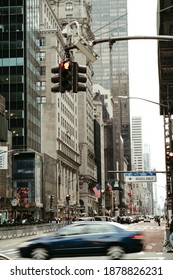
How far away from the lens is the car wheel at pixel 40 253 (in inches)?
253

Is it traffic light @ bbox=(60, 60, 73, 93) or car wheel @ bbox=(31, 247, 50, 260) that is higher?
traffic light @ bbox=(60, 60, 73, 93)

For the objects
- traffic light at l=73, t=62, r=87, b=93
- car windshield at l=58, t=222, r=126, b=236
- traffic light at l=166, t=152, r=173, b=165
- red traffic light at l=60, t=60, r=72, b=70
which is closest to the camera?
car windshield at l=58, t=222, r=126, b=236

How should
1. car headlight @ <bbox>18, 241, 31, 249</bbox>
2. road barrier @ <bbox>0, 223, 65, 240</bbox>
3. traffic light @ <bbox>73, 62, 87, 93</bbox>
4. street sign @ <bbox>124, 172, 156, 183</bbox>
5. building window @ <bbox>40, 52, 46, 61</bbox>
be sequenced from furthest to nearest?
street sign @ <bbox>124, 172, 156, 183</bbox> < building window @ <bbox>40, 52, 46, 61</bbox> < traffic light @ <bbox>73, 62, 87, 93</bbox> < road barrier @ <bbox>0, 223, 65, 240</bbox> < car headlight @ <bbox>18, 241, 31, 249</bbox>

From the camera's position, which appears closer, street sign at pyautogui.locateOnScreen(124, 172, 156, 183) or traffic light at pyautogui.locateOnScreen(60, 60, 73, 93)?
traffic light at pyautogui.locateOnScreen(60, 60, 73, 93)

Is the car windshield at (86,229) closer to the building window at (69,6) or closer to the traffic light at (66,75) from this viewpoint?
the traffic light at (66,75)

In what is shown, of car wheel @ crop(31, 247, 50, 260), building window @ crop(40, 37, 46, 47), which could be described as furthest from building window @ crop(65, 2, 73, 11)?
car wheel @ crop(31, 247, 50, 260)

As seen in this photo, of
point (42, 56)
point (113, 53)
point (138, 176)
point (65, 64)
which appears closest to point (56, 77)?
point (65, 64)

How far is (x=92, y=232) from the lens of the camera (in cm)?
647

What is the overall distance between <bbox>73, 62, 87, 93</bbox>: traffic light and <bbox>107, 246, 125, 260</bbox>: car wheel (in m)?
3.09

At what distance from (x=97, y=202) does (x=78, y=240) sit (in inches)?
143

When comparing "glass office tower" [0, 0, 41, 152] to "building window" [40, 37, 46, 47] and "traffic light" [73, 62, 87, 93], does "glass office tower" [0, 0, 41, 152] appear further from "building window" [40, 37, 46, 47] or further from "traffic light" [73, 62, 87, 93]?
"traffic light" [73, 62, 87, 93]

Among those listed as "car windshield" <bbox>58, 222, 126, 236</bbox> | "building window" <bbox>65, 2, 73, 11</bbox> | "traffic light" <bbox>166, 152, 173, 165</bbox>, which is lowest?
"car windshield" <bbox>58, 222, 126, 236</bbox>

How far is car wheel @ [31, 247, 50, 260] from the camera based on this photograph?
6.43 metres
